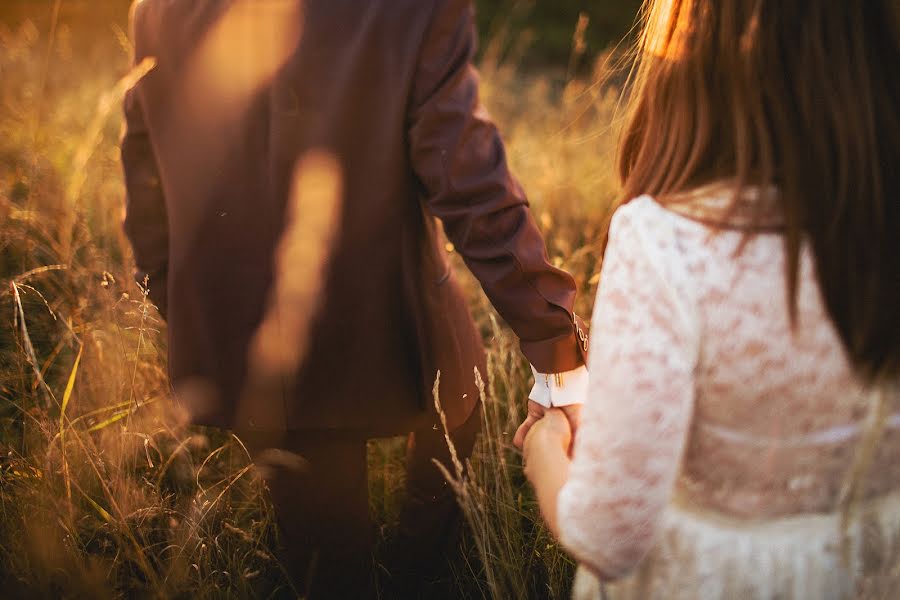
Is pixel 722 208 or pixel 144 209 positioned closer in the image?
pixel 722 208

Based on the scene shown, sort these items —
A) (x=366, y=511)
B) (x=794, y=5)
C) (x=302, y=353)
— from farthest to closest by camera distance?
(x=366, y=511) → (x=302, y=353) → (x=794, y=5)

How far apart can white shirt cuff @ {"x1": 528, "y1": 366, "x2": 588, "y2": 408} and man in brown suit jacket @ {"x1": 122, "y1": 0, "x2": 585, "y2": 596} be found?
0.10 ft

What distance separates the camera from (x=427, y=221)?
5.02 feet

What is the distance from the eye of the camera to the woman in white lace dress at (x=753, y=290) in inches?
33.2

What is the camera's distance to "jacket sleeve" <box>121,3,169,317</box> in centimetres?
166

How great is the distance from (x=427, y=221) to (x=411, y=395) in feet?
1.27

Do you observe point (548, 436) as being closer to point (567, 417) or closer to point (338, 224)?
point (567, 417)

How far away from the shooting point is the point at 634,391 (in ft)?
2.79

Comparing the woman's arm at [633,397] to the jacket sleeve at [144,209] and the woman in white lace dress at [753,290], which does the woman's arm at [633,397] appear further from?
the jacket sleeve at [144,209]

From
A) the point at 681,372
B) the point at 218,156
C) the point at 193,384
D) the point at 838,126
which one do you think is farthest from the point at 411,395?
the point at 838,126

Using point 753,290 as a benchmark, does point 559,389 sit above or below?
below

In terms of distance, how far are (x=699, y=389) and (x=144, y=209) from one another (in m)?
1.39

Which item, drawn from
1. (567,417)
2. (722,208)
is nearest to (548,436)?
(567,417)

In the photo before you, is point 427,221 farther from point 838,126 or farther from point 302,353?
point 838,126
